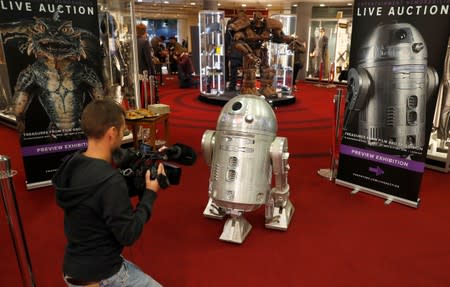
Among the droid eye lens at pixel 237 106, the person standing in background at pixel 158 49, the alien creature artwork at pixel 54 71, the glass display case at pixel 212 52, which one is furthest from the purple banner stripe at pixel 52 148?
the person standing in background at pixel 158 49

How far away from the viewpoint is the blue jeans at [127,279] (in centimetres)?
152

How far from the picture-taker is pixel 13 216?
1.93 m

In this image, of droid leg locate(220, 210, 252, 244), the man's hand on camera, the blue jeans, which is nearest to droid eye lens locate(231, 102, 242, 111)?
droid leg locate(220, 210, 252, 244)

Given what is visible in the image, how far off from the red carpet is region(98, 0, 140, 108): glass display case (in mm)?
1889

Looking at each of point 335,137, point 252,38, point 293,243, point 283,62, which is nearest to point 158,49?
point 283,62

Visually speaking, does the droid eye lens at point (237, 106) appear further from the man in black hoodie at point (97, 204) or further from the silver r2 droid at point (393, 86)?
the silver r2 droid at point (393, 86)

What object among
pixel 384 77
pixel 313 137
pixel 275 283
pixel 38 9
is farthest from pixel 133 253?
pixel 313 137

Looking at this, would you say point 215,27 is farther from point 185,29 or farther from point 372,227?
point 185,29

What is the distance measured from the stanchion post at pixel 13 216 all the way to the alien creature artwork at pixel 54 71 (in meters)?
2.00

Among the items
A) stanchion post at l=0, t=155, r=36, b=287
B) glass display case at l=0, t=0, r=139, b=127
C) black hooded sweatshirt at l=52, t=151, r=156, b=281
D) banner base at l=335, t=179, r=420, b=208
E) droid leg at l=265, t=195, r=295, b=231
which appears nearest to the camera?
black hooded sweatshirt at l=52, t=151, r=156, b=281

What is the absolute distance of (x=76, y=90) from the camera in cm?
394

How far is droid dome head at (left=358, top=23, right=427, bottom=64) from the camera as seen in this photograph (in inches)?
128

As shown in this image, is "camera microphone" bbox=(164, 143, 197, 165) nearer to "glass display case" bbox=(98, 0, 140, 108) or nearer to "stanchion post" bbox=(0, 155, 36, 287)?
"stanchion post" bbox=(0, 155, 36, 287)

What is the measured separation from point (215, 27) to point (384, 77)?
257 inches
